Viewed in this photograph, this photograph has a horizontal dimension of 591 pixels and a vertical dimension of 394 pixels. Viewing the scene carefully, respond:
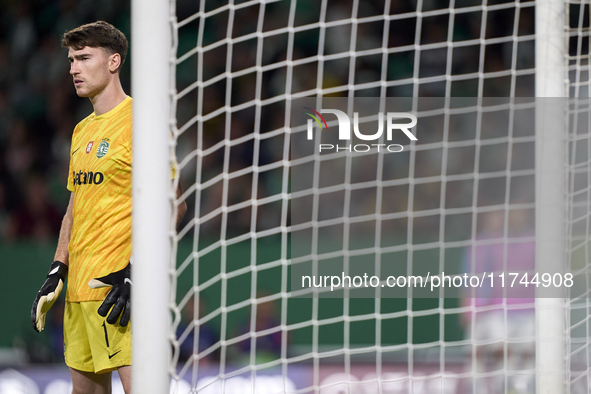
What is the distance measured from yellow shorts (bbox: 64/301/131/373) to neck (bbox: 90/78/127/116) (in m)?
0.58

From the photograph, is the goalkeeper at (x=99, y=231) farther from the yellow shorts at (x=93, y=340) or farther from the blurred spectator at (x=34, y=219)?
the blurred spectator at (x=34, y=219)

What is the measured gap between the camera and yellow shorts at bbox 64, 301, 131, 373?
5.92 ft

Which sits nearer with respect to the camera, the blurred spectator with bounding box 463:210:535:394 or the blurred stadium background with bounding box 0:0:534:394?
the blurred spectator with bounding box 463:210:535:394

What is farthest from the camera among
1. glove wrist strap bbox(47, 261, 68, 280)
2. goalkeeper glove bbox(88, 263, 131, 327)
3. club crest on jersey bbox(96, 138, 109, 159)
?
glove wrist strap bbox(47, 261, 68, 280)

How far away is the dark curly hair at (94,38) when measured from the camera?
1.90m

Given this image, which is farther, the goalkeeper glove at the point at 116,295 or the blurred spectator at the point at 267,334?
the blurred spectator at the point at 267,334

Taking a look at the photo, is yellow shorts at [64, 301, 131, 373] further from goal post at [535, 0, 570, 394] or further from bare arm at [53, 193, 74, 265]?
goal post at [535, 0, 570, 394]

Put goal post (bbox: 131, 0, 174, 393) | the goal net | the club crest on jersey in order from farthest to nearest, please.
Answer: the goal net
the club crest on jersey
goal post (bbox: 131, 0, 174, 393)

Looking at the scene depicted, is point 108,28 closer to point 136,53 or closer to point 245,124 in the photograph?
point 136,53

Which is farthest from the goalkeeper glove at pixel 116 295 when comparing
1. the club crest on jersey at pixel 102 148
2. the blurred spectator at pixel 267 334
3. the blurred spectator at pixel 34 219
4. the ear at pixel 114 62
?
the blurred spectator at pixel 34 219

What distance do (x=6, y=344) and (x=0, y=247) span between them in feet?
1.69

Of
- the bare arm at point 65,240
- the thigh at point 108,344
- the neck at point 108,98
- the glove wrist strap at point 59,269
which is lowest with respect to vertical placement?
the thigh at point 108,344

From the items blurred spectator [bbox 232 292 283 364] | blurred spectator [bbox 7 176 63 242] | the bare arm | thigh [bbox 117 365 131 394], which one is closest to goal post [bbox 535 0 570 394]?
thigh [bbox 117 365 131 394]

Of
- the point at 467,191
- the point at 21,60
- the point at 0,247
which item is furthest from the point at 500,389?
the point at 21,60
